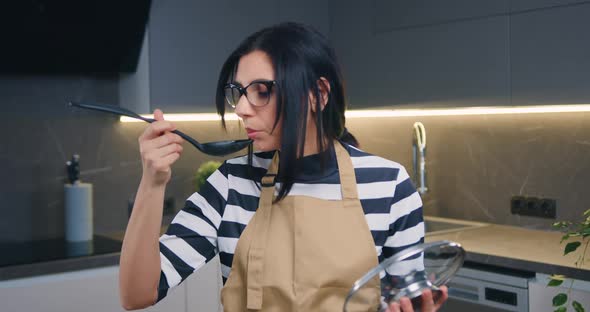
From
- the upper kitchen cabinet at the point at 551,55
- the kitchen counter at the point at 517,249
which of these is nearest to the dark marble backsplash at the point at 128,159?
the kitchen counter at the point at 517,249

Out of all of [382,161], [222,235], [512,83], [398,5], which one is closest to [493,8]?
[512,83]

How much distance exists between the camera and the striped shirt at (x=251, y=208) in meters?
1.35

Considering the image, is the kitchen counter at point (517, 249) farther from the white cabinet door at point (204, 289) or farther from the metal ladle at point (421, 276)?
the metal ladle at point (421, 276)

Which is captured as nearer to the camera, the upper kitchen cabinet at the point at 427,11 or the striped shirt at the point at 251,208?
the striped shirt at the point at 251,208

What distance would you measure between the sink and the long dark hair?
1886mm

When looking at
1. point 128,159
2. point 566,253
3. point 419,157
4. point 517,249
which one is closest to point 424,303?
point 566,253

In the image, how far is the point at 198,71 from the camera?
320cm

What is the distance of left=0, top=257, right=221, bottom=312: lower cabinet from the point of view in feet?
8.29

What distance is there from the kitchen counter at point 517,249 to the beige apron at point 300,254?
3.92 feet

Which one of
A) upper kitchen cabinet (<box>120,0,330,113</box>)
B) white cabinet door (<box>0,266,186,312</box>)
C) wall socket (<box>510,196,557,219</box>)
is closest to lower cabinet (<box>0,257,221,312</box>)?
white cabinet door (<box>0,266,186,312</box>)

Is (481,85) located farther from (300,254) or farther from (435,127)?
(300,254)

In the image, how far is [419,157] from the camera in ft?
11.1

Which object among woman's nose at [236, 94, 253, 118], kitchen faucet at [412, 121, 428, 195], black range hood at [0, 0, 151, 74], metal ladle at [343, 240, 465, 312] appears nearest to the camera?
metal ladle at [343, 240, 465, 312]

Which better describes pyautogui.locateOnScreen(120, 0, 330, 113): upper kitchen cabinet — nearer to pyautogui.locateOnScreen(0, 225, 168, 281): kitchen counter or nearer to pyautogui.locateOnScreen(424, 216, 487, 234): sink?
pyautogui.locateOnScreen(0, 225, 168, 281): kitchen counter
